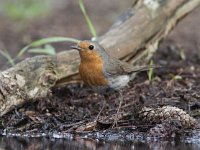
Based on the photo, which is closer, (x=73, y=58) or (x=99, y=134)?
(x=99, y=134)

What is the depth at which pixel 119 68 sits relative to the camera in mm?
6680

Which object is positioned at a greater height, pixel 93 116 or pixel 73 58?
pixel 73 58

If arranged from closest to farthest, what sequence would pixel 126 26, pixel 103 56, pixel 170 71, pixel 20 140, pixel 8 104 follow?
pixel 20 140 < pixel 8 104 < pixel 103 56 < pixel 126 26 < pixel 170 71

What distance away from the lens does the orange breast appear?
6.35 m

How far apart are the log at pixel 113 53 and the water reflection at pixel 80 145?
2.09 ft

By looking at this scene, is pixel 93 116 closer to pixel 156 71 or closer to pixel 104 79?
pixel 104 79

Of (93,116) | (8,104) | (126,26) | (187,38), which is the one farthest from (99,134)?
(187,38)

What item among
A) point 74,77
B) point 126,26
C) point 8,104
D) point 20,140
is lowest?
point 20,140

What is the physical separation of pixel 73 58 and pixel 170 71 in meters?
1.73

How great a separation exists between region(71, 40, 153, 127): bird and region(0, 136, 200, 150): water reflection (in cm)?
76

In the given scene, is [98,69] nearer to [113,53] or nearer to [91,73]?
[91,73]

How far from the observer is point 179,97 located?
6.82 meters

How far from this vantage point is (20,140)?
18.8 ft

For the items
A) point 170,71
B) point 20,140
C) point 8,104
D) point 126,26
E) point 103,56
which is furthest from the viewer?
point 170,71
